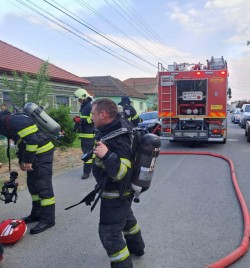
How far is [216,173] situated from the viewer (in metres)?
7.47

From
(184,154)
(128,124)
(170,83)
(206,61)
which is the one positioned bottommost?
(184,154)

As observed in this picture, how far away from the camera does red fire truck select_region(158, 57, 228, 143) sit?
11.5m

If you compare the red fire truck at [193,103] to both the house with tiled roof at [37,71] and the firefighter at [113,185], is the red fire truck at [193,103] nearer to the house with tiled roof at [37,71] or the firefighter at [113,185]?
the house with tiled roof at [37,71]

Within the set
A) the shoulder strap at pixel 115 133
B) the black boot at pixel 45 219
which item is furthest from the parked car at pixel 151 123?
the shoulder strap at pixel 115 133

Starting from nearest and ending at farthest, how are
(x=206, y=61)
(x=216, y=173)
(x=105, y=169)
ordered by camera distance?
(x=105, y=169) < (x=216, y=173) < (x=206, y=61)

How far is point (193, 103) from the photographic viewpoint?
12055 mm

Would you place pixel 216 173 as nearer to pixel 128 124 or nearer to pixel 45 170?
pixel 45 170

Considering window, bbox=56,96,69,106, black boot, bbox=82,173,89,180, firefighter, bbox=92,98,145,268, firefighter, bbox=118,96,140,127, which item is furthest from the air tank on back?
window, bbox=56,96,69,106

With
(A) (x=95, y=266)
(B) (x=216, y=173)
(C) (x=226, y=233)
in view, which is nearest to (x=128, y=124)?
(A) (x=95, y=266)

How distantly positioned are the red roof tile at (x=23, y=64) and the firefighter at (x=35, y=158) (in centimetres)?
1175

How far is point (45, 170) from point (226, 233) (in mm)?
2440

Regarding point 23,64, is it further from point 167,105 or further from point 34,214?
point 34,214

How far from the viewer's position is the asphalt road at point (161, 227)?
344 centimetres

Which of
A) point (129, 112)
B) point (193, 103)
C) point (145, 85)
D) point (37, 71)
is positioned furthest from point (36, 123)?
point (145, 85)
